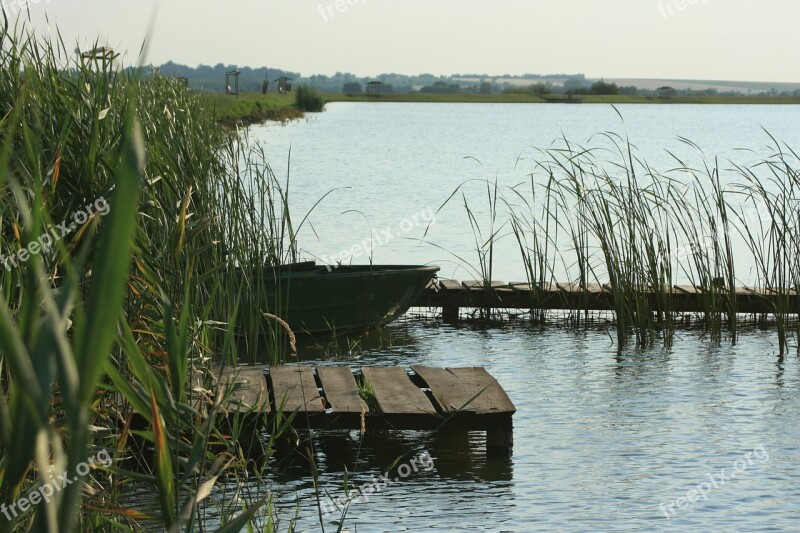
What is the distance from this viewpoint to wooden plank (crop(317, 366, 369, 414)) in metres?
5.76

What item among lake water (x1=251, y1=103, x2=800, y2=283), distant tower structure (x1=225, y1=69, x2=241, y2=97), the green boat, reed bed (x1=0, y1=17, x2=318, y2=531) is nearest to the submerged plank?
lake water (x1=251, y1=103, x2=800, y2=283)

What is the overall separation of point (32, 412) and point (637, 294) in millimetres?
8406

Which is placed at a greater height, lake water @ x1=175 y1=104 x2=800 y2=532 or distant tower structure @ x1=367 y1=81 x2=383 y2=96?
distant tower structure @ x1=367 y1=81 x2=383 y2=96

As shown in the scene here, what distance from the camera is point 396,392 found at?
6195 millimetres

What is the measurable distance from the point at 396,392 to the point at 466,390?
422mm

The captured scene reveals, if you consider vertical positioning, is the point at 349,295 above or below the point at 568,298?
above

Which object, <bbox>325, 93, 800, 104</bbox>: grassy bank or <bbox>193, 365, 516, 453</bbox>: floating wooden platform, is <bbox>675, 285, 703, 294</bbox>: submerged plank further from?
<bbox>325, 93, 800, 104</bbox>: grassy bank

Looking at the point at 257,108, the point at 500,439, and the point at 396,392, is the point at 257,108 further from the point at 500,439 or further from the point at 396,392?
the point at 500,439

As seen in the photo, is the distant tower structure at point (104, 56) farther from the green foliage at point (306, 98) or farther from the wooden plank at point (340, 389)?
the green foliage at point (306, 98)

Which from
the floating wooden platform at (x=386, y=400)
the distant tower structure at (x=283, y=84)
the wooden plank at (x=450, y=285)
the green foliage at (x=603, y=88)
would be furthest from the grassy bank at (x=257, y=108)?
the green foliage at (x=603, y=88)

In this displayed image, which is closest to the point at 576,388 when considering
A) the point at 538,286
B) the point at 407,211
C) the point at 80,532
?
the point at 538,286

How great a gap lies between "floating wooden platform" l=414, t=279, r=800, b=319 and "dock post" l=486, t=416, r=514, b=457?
3.81 m

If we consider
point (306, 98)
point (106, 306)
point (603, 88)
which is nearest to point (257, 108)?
point (306, 98)

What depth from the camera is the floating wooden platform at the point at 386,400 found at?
5.72 m
